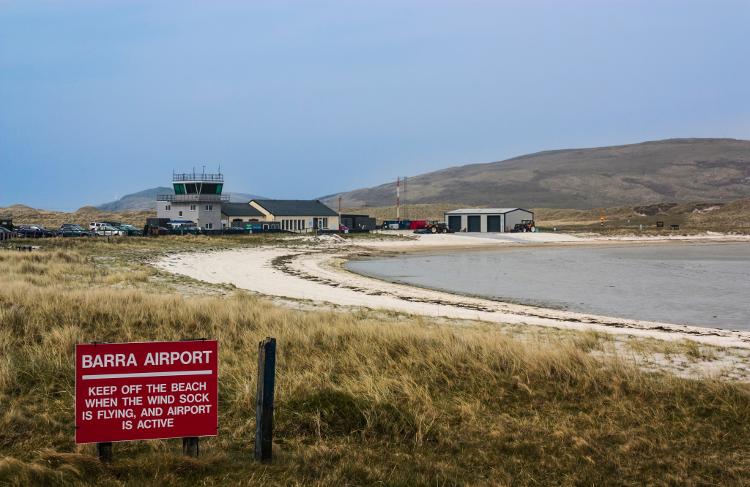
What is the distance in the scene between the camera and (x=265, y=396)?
20.1 feet

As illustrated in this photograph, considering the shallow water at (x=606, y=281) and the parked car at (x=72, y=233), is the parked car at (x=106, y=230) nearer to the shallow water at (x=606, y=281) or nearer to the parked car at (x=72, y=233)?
the parked car at (x=72, y=233)

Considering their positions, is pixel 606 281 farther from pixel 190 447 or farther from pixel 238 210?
pixel 238 210

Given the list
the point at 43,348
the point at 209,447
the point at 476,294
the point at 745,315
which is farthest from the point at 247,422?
the point at 476,294

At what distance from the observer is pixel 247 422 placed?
7.61 meters

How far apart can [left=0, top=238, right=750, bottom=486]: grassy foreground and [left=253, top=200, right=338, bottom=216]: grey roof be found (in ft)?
234

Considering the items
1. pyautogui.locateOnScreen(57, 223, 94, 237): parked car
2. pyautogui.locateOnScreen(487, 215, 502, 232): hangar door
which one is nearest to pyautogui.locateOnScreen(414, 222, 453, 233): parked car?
pyautogui.locateOnScreen(487, 215, 502, 232): hangar door

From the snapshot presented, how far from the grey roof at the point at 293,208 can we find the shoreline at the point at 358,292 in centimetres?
2494

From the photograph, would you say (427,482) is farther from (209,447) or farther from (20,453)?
(20,453)

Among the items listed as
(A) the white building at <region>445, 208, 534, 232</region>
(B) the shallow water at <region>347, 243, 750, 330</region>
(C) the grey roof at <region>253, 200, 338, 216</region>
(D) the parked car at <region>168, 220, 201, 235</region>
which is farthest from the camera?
(A) the white building at <region>445, 208, 534, 232</region>

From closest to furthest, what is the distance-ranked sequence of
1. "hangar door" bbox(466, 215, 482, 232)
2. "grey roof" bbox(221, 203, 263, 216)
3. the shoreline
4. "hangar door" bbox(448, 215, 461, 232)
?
the shoreline
"grey roof" bbox(221, 203, 263, 216)
"hangar door" bbox(466, 215, 482, 232)
"hangar door" bbox(448, 215, 461, 232)

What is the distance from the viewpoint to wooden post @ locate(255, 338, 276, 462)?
6.09 m

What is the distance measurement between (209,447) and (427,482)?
2156 millimetres

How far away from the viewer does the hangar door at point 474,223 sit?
310ft

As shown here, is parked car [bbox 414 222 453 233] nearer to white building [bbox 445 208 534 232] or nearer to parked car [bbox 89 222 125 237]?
white building [bbox 445 208 534 232]
